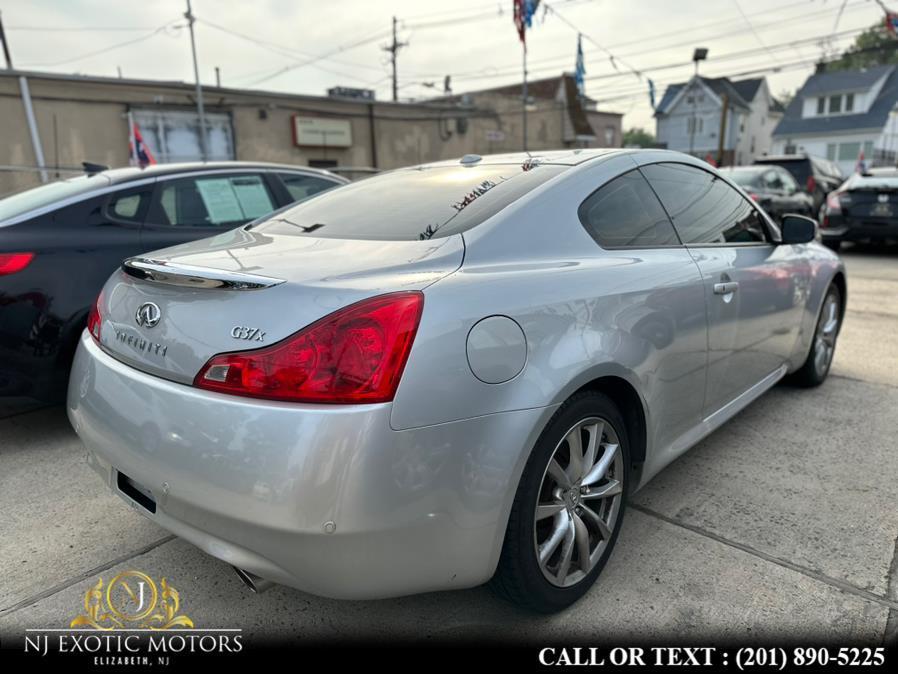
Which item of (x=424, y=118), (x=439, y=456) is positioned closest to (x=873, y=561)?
(x=439, y=456)

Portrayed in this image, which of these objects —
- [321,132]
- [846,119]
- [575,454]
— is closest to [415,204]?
[575,454]

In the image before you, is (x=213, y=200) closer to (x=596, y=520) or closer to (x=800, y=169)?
(x=596, y=520)

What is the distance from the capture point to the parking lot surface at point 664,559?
201 cm

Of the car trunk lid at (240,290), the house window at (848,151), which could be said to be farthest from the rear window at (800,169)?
the house window at (848,151)

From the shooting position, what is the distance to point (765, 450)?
10.7 ft

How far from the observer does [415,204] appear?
7.89ft

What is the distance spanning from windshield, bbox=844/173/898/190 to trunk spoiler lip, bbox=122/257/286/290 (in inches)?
420

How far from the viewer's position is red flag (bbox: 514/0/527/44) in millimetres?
19719

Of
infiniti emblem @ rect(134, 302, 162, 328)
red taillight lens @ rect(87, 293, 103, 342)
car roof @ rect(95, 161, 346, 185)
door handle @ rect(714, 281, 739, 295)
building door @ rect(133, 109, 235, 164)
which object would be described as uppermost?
building door @ rect(133, 109, 235, 164)

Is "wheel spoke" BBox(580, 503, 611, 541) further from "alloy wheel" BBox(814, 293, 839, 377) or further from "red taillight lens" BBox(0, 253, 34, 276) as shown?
"red taillight lens" BBox(0, 253, 34, 276)

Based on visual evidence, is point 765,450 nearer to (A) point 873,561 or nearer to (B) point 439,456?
(A) point 873,561

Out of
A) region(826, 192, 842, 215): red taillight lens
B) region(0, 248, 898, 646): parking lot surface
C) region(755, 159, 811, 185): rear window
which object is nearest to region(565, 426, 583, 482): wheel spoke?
region(0, 248, 898, 646): parking lot surface

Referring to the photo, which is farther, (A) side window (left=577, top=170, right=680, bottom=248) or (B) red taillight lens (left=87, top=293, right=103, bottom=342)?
(A) side window (left=577, top=170, right=680, bottom=248)

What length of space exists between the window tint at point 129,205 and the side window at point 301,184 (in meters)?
1.08
